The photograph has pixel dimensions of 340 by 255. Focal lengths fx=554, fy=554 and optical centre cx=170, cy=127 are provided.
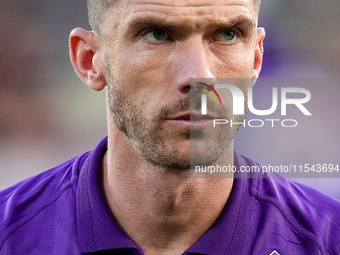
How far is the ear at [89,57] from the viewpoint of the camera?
256 centimetres

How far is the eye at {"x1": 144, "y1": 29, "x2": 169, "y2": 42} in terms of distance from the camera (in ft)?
7.35

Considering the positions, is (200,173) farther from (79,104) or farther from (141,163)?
(79,104)

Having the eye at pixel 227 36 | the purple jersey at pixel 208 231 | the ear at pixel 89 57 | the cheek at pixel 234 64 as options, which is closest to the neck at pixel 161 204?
the purple jersey at pixel 208 231

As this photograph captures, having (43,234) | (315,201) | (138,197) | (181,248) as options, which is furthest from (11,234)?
(315,201)

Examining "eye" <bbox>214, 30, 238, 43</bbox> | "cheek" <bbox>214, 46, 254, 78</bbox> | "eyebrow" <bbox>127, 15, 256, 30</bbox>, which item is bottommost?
"cheek" <bbox>214, 46, 254, 78</bbox>

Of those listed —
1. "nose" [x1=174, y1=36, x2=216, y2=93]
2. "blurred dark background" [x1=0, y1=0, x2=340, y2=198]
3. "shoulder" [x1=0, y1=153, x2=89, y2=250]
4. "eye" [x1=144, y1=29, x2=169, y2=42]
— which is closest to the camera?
"nose" [x1=174, y1=36, x2=216, y2=93]

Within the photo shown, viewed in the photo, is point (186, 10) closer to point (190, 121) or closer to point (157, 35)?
point (157, 35)

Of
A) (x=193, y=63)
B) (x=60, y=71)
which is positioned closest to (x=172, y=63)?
(x=193, y=63)

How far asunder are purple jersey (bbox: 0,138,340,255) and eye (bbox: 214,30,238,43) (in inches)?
24.0

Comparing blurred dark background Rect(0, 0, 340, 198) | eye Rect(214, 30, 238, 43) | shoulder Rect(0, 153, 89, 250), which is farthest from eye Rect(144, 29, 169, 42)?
blurred dark background Rect(0, 0, 340, 198)

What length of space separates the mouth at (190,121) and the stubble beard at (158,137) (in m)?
0.02

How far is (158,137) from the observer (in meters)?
2.22

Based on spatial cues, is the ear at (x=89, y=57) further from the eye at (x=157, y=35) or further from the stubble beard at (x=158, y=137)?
the eye at (x=157, y=35)

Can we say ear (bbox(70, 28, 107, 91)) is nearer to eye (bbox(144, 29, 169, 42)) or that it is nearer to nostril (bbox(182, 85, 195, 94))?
eye (bbox(144, 29, 169, 42))
